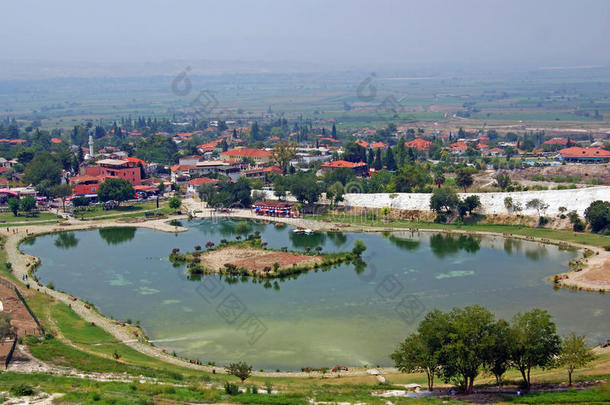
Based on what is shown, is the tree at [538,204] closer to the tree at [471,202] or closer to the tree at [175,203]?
the tree at [471,202]

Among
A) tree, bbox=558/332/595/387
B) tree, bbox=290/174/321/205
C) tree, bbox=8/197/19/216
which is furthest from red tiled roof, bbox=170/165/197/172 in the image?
tree, bbox=558/332/595/387

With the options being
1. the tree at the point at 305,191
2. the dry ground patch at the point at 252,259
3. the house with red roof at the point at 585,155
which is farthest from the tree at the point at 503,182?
the dry ground patch at the point at 252,259

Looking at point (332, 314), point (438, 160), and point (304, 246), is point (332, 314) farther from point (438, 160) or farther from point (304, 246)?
point (438, 160)

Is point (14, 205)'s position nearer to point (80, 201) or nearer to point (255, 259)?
point (80, 201)

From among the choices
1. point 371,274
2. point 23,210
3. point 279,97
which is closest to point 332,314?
point 371,274

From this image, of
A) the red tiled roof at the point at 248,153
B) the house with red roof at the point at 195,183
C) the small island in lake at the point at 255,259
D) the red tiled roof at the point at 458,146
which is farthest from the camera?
the red tiled roof at the point at 458,146

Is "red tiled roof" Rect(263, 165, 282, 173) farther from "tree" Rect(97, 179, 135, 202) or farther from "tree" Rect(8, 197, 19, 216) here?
→ "tree" Rect(8, 197, 19, 216)
